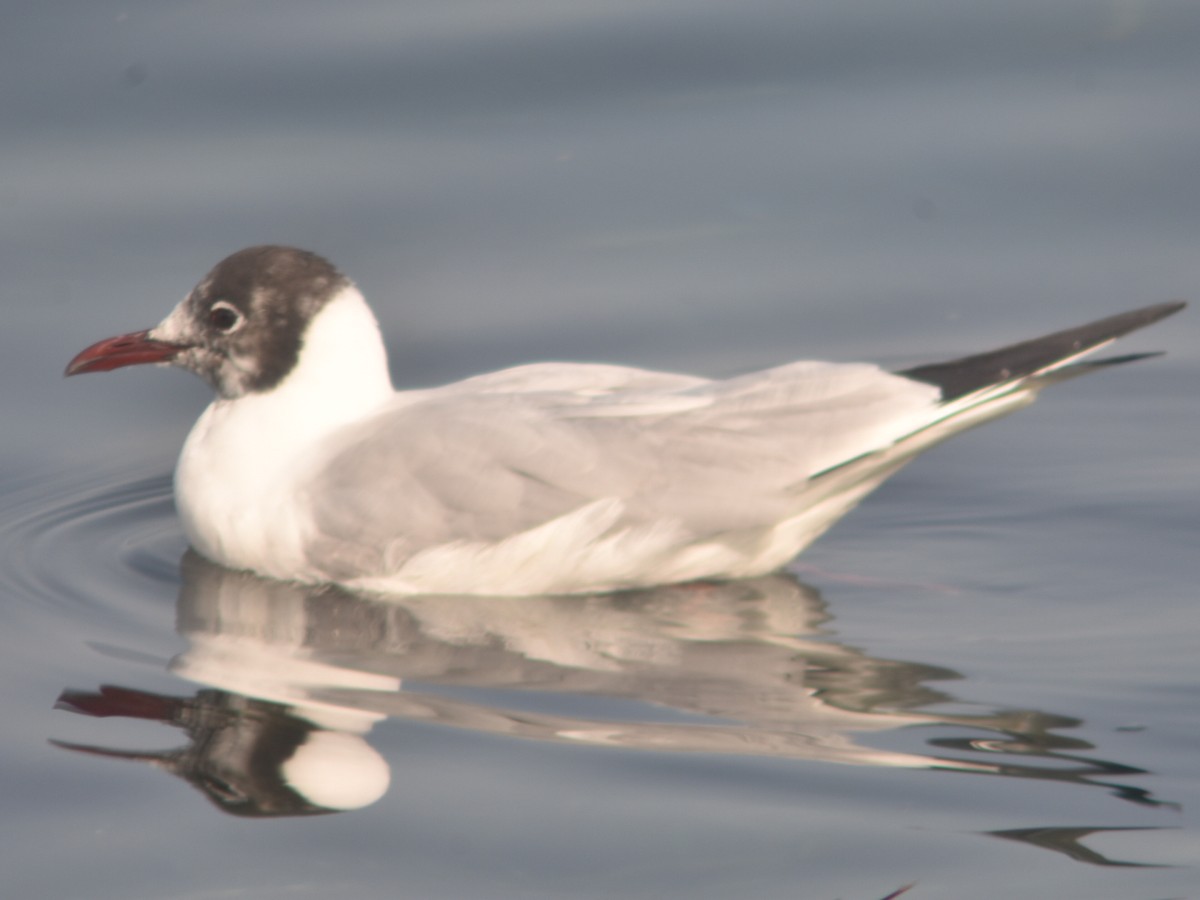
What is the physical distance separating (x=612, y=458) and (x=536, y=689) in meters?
0.92

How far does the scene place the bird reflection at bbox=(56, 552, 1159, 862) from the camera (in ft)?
18.7

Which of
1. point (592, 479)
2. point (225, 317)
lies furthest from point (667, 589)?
point (225, 317)

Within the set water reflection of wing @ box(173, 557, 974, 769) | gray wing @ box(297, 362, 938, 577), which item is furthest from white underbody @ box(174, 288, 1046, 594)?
water reflection of wing @ box(173, 557, 974, 769)

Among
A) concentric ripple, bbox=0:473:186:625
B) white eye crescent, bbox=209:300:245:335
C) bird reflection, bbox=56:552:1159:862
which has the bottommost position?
bird reflection, bbox=56:552:1159:862

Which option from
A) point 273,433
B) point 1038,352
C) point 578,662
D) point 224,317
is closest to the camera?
point 578,662

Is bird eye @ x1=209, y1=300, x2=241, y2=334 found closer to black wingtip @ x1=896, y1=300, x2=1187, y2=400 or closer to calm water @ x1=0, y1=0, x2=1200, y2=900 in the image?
calm water @ x1=0, y1=0, x2=1200, y2=900

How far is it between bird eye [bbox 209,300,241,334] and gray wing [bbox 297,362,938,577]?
0.82m

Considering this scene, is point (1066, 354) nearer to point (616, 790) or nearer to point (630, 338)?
A: point (616, 790)

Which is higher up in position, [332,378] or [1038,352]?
[332,378]

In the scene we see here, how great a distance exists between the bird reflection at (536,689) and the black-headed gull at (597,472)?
0.14m

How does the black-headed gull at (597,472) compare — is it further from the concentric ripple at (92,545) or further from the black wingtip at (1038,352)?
the concentric ripple at (92,545)

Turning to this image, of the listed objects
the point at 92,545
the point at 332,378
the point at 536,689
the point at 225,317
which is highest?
the point at 225,317

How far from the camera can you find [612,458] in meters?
6.75

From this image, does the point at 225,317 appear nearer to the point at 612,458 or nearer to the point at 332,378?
the point at 332,378
